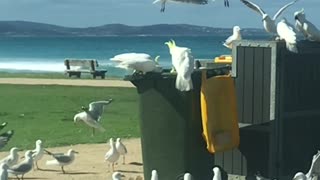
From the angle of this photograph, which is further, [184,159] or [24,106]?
[24,106]

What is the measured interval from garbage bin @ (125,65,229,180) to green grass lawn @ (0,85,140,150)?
579cm

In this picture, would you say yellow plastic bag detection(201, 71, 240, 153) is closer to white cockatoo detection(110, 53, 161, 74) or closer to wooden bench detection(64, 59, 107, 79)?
white cockatoo detection(110, 53, 161, 74)

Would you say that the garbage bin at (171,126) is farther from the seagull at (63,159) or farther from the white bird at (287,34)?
the seagull at (63,159)

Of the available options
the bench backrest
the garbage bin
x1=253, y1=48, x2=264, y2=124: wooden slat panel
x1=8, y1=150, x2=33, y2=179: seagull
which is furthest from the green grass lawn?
the bench backrest

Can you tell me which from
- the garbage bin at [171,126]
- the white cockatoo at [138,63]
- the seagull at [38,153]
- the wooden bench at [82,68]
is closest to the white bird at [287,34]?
the garbage bin at [171,126]

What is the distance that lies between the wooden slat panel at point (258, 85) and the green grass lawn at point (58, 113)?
6.16m

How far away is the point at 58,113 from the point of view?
22719mm

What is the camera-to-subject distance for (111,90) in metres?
30.5

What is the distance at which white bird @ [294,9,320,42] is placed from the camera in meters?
12.3

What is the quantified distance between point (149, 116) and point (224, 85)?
108cm

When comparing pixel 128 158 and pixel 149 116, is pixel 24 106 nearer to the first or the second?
pixel 128 158

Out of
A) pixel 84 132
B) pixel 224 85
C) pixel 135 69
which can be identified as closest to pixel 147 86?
pixel 135 69

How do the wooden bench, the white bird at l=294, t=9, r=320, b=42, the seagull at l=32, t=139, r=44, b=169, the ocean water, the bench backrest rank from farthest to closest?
the ocean water
the bench backrest
the wooden bench
the seagull at l=32, t=139, r=44, b=169
the white bird at l=294, t=9, r=320, b=42

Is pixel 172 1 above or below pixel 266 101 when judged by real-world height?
above
